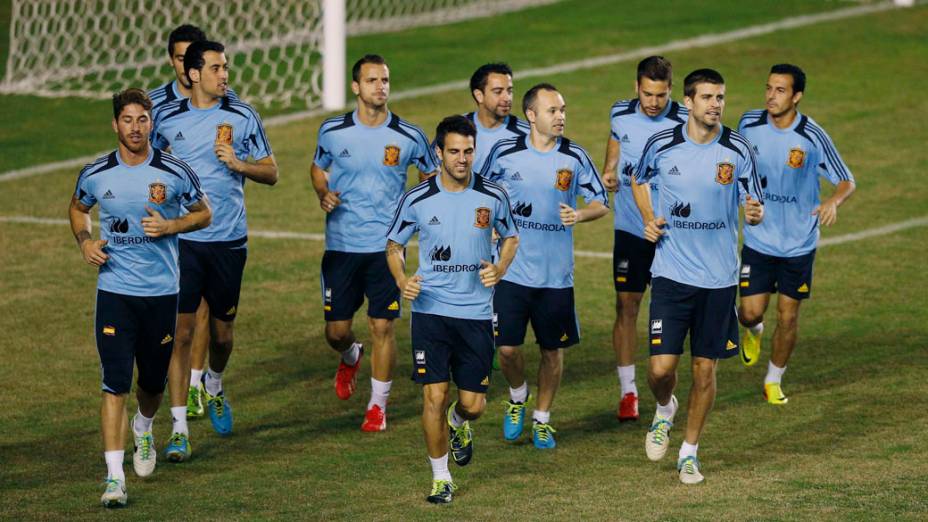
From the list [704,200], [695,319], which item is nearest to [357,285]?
[695,319]

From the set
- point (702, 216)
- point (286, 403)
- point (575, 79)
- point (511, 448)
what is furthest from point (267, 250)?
point (575, 79)

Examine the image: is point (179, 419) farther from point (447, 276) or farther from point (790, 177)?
point (790, 177)

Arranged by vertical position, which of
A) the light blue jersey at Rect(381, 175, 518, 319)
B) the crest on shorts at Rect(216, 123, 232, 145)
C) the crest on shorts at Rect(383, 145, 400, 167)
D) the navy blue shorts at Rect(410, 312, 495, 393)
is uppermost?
the crest on shorts at Rect(216, 123, 232, 145)

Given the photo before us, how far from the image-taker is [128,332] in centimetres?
1034

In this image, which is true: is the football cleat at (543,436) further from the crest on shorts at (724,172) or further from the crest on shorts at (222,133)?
the crest on shorts at (222,133)

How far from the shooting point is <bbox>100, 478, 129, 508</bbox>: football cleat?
9.95 meters

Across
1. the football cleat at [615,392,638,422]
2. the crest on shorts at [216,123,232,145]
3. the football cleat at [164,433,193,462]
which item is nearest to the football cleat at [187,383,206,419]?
the football cleat at [164,433,193,462]

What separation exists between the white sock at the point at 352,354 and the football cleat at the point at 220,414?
112cm

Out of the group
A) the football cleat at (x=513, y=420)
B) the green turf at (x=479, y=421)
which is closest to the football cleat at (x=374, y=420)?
the green turf at (x=479, y=421)

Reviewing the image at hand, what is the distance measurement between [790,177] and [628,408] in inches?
84.1

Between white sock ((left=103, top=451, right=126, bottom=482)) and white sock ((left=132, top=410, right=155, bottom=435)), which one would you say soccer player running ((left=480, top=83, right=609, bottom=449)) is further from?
white sock ((left=103, top=451, right=126, bottom=482))

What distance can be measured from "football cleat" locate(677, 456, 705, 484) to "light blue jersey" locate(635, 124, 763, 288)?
1094 mm

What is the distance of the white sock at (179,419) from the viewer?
11242mm

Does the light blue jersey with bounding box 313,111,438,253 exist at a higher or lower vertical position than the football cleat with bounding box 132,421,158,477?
higher
